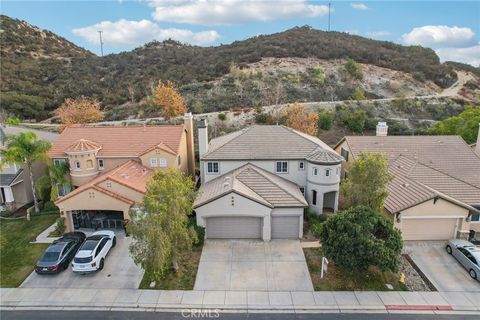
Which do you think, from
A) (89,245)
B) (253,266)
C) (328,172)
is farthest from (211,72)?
(253,266)

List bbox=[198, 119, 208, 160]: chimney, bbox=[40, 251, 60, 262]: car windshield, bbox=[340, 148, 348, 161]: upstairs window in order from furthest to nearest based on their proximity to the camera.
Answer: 1. bbox=[340, 148, 348, 161]: upstairs window
2. bbox=[198, 119, 208, 160]: chimney
3. bbox=[40, 251, 60, 262]: car windshield

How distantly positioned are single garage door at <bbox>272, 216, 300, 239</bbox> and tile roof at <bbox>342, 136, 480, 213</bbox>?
6569 millimetres

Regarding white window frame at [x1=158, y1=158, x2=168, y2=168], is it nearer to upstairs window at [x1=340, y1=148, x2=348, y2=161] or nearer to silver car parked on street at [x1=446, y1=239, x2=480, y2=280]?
upstairs window at [x1=340, y1=148, x2=348, y2=161]

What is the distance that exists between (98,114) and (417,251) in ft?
145

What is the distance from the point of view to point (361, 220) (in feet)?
60.9

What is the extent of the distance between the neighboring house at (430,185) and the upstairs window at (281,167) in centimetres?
724

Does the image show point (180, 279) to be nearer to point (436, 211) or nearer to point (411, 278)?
point (411, 278)

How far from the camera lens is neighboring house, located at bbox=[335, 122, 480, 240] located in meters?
22.6

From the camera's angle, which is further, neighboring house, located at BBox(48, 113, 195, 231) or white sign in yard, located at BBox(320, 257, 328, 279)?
neighboring house, located at BBox(48, 113, 195, 231)

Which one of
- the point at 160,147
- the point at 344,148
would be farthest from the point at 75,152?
the point at 344,148

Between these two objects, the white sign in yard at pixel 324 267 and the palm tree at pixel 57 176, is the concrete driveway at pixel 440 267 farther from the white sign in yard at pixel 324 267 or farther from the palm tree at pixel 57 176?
the palm tree at pixel 57 176

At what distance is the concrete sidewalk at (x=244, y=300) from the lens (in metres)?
17.2

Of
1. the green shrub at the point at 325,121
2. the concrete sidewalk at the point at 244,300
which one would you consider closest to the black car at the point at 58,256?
the concrete sidewalk at the point at 244,300

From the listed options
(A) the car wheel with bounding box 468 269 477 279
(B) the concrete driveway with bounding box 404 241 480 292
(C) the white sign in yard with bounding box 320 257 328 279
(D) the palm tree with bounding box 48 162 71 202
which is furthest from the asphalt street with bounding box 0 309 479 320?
(D) the palm tree with bounding box 48 162 71 202
